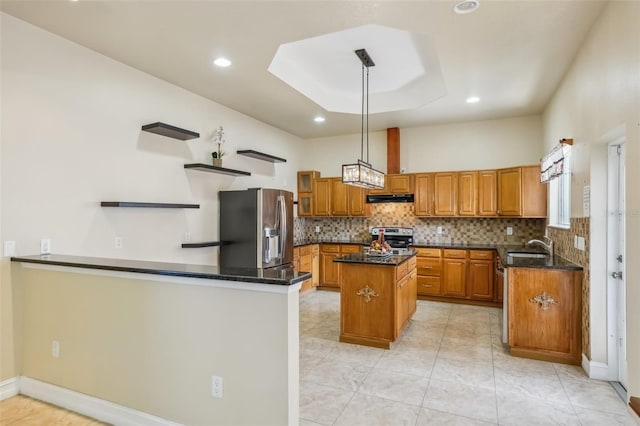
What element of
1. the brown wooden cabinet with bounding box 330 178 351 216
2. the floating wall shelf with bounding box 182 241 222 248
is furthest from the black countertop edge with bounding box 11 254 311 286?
the brown wooden cabinet with bounding box 330 178 351 216

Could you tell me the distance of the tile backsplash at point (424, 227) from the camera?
5836mm

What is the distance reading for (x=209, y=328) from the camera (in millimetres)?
2105

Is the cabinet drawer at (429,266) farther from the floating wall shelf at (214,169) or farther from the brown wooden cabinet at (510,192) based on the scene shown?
the floating wall shelf at (214,169)

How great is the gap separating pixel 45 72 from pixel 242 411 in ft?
10.2

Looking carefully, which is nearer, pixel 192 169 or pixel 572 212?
pixel 572 212

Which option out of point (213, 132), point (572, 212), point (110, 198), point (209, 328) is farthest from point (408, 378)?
point (213, 132)

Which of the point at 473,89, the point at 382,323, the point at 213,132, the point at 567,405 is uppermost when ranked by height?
the point at 473,89

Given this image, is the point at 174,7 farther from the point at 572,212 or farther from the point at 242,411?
the point at 572,212

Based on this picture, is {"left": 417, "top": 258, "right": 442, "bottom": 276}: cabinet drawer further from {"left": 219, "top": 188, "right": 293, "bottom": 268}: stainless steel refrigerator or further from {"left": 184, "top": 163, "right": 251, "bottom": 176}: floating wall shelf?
{"left": 184, "top": 163, "right": 251, "bottom": 176}: floating wall shelf

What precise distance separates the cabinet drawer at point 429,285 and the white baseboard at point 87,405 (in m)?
4.50

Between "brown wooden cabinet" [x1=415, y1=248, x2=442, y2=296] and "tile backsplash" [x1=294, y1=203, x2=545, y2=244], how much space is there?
0.57m

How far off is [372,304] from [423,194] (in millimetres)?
2856

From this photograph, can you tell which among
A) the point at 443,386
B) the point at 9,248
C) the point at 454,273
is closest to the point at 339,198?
the point at 454,273

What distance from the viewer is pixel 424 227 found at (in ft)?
21.1
